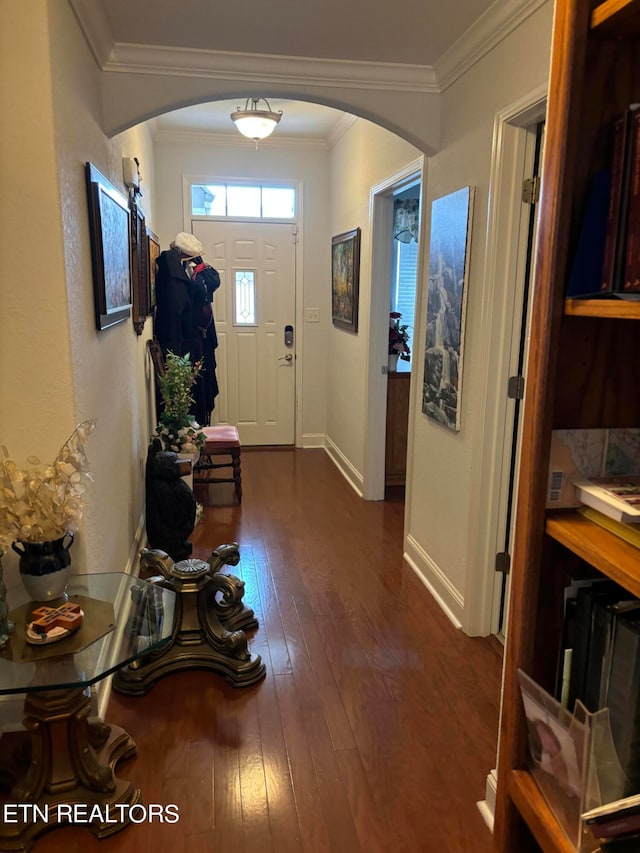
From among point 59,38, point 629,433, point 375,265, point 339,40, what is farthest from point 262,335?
point 629,433

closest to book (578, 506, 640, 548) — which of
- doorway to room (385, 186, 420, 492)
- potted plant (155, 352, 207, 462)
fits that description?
potted plant (155, 352, 207, 462)

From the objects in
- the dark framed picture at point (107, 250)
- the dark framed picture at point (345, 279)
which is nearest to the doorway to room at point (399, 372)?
the dark framed picture at point (345, 279)

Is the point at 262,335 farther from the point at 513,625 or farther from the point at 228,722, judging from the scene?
the point at 513,625

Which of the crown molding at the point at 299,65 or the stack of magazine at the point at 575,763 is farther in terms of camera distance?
the crown molding at the point at 299,65

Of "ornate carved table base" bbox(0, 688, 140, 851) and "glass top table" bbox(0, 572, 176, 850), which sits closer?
"glass top table" bbox(0, 572, 176, 850)

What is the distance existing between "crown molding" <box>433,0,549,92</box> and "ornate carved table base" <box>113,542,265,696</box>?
2245 mm

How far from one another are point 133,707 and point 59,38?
2.16 metres

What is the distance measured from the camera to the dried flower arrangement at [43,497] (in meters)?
1.71

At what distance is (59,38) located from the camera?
1805mm

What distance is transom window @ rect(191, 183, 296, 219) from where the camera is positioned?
18.0 ft

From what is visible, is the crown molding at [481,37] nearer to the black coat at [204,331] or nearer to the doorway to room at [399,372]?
the doorway to room at [399,372]

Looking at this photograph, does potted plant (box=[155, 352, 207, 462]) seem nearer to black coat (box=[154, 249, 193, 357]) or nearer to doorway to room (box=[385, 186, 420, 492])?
black coat (box=[154, 249, 193, 357])

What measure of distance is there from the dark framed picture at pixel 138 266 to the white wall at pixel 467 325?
1512 mm

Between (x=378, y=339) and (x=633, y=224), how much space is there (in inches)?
135
